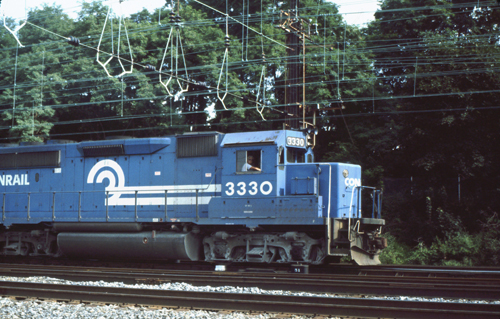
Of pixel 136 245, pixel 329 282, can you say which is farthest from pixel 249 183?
pixel 136 245

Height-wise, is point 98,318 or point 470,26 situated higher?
point 470,26

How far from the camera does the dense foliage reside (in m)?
19.1

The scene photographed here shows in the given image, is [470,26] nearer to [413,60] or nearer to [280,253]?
[413,60]

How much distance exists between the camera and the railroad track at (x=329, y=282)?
8320mm

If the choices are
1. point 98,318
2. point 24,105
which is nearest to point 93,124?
point 24,105

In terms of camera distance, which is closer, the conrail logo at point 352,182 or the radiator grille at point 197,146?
the conrail logo at point 352,182

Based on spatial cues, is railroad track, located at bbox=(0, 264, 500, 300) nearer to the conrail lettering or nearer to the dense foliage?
the conrail lettering

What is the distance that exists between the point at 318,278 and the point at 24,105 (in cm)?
2152

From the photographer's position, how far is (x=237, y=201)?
12.4 m

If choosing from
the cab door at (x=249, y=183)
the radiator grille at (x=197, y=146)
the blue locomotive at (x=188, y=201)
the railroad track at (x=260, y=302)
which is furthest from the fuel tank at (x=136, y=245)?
the railroad track at (x=260, y=302)

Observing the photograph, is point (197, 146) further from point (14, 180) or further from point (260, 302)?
point (14, 180)

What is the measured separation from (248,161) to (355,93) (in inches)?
516

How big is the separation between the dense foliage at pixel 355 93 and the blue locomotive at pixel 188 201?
8.34 ft

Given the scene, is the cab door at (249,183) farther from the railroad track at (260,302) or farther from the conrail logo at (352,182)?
the railroad track at (260,302)
